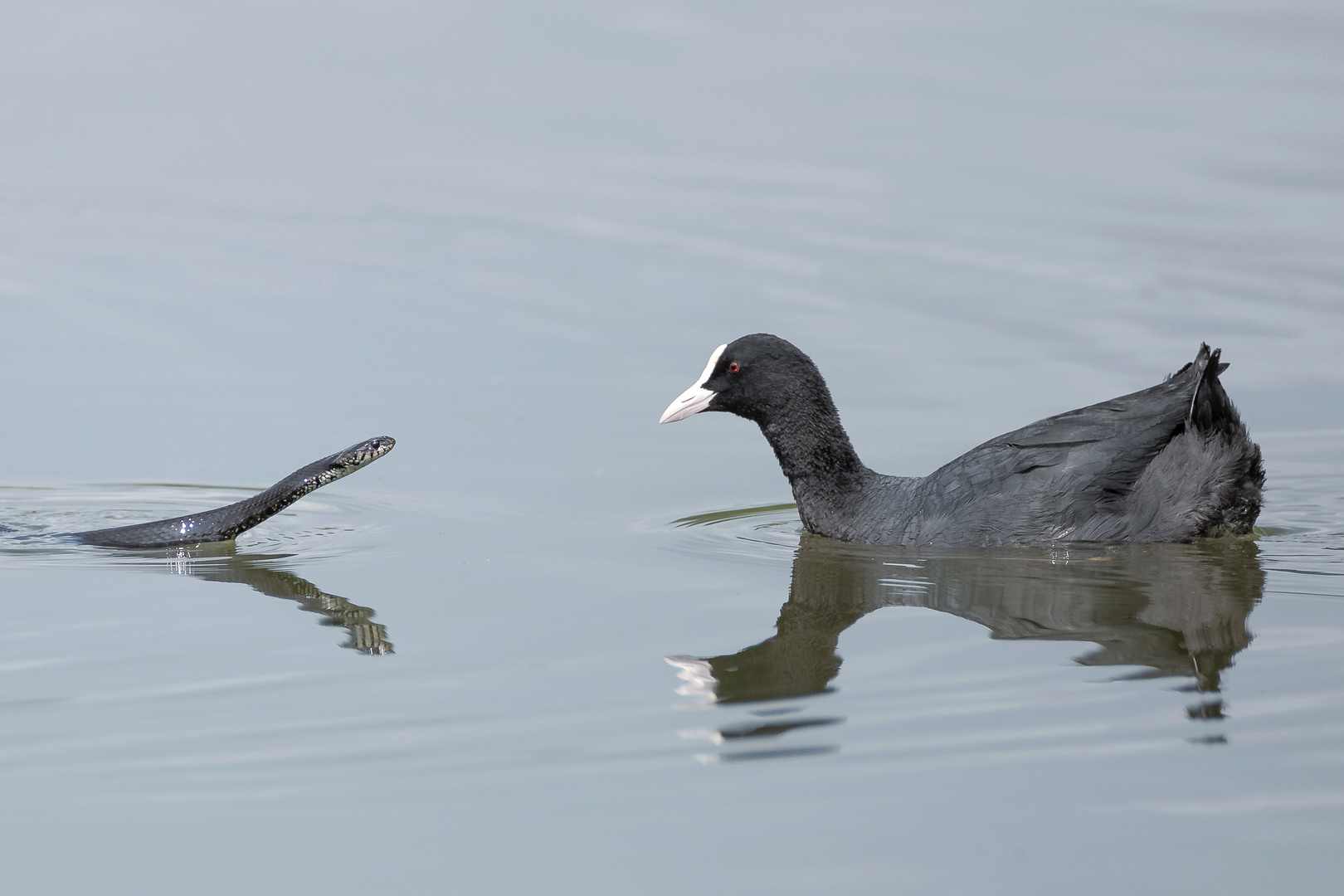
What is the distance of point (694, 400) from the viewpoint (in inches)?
347

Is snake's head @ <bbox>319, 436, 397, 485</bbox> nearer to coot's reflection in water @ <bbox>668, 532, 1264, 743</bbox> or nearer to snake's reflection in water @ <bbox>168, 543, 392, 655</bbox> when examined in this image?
snake's reflection in water @ <bbox>168, 543, 392, 655</bbox>

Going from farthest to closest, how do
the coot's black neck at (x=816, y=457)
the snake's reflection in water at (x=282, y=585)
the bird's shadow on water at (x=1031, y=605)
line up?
the coot's black neck at (x=816, y=457) → the snake's reflection in water at (x=282, y=585) → the bird's shadow on water at (x=1031, y=605)

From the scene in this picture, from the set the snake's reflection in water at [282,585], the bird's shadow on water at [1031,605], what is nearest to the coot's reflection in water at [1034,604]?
the bird's shadow on water at [1031,605]

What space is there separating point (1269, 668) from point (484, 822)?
281 centimetres

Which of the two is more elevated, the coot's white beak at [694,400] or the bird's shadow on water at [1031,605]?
the coot's white beak at [694,400]

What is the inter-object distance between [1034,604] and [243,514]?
402 cm

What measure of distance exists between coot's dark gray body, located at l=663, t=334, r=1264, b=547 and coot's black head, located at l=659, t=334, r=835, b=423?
727 mm

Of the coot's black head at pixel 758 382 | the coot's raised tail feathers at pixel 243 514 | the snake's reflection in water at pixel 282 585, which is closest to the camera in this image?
the snake's reflection in water at pixel 282 585

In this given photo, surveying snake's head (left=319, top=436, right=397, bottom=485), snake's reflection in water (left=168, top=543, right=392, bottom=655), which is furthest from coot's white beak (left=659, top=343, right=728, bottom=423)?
snake's reflection in water (left=168, top=543, right=392, bottom=655)

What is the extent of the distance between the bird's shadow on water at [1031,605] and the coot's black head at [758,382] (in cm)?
81

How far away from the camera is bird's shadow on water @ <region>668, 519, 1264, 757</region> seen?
517 centimetres

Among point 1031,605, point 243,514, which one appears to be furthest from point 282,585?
point 1031,605

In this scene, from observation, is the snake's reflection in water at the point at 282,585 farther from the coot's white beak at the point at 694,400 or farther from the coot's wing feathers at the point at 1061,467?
the coot's wing feathers at the point at 1061,467

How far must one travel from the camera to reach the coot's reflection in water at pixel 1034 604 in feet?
17.2
